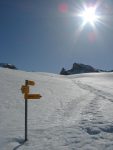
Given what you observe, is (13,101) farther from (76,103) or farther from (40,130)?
(40,130)

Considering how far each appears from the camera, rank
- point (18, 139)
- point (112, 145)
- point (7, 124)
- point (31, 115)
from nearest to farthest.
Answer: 1. point (112, 145)
2. point (18, 139)
3. point (7, 124)
4. point (31, 115)

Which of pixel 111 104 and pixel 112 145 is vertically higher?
pixel 111 104

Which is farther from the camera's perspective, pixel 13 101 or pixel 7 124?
pixel 13 101

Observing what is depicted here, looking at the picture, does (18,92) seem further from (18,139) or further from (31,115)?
(18,139)

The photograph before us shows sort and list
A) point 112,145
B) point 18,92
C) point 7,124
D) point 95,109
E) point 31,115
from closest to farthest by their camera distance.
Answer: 1. point 112,145
2. point 7,124
3. point 31,115
4. point 95,109
5. point 18,92

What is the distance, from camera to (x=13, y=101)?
16.5 meters

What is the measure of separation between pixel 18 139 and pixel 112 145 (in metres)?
2.74

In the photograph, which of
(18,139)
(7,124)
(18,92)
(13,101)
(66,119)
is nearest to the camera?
(18,139)

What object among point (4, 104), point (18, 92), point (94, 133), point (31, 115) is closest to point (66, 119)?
point (31, 115)

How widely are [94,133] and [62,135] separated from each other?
3.25 ft

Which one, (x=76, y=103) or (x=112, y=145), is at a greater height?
(x=76, y=103)

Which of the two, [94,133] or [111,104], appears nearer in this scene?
[94,133]

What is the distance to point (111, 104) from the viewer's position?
54.2 feet

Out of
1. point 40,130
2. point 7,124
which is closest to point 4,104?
A: point 7,124
